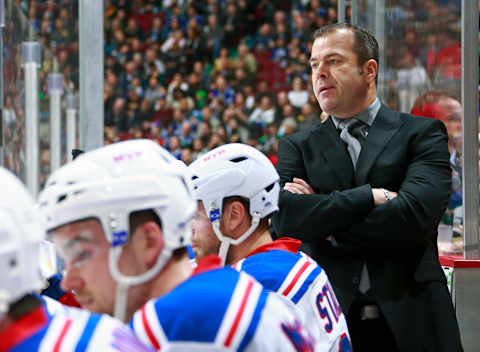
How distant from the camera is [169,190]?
1.24m

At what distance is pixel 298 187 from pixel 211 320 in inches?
52.8

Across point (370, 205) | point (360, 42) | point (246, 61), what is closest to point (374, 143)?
point (370, 205)

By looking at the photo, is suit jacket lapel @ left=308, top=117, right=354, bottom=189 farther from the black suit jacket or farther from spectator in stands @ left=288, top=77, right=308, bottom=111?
spectator in stands @ left=288, top=77, right=308, bottom=111

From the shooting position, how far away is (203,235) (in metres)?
1.98

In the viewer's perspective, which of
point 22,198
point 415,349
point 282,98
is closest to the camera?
point 22,198

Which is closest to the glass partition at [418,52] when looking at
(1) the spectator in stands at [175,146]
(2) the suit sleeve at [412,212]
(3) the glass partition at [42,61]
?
(2) the suit sleeve at [412,212]

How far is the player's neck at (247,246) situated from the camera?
1972 mm

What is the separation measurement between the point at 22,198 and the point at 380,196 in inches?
59.2

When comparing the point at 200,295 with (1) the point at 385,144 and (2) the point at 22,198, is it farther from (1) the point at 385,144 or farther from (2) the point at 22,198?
(1) the point at 385,144

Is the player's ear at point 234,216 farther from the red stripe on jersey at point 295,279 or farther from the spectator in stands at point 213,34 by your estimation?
the spectator in stands at point 213,34

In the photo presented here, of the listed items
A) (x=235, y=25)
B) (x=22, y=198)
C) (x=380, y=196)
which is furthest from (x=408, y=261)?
(x=235, y=25)

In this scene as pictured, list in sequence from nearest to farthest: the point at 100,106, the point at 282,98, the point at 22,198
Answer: the point at 22,198
the point at 100,106
the point at 282,98

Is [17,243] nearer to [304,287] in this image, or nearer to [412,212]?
[304,287]

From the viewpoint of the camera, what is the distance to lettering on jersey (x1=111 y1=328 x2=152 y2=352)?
99cm
